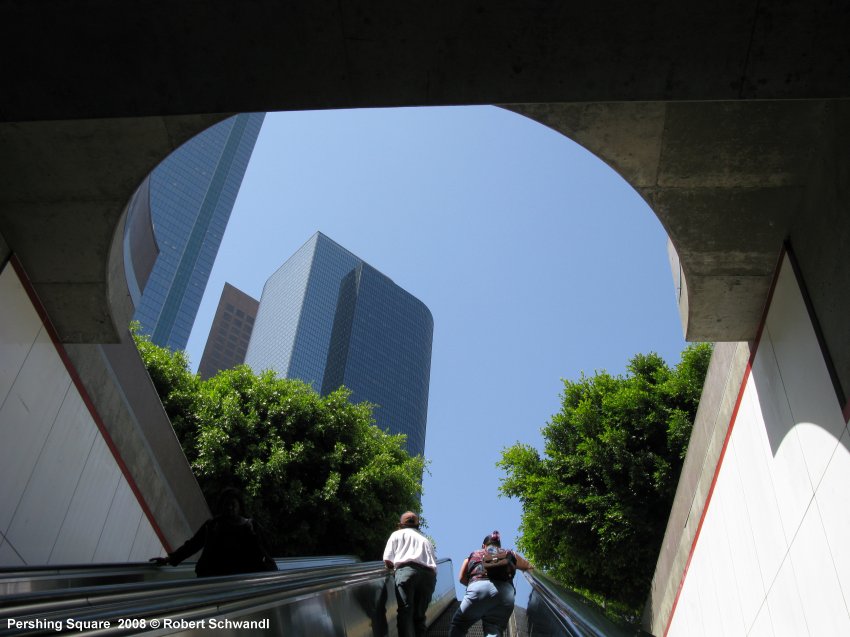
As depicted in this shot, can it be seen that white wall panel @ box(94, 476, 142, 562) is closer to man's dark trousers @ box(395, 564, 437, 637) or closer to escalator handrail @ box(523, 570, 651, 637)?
man's dark trousers @ box(395, 564, 437, 637)

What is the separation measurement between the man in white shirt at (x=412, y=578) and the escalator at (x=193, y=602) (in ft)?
1.08

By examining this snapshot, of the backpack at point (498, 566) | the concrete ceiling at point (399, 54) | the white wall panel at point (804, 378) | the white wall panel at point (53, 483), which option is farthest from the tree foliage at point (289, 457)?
the concrete ceiling at point (399, 54)

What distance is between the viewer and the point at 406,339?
110 meters

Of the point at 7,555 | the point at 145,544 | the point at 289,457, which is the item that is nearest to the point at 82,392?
the point at 7,555

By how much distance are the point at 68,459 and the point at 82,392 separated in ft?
2.68

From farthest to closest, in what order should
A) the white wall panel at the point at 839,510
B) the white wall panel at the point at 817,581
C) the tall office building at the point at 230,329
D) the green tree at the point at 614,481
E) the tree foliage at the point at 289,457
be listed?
the tall office building at the point at 230,329, the tree foliage at the point at 289,457, the green tree at the point at 614,481, the white wall panel at the point at 817,581, the white wall panel at the point at 839,510

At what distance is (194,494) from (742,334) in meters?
8.80

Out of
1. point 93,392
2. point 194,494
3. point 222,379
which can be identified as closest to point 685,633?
point 194,494

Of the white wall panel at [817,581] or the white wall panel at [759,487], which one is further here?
the white wall panel at [759,487]

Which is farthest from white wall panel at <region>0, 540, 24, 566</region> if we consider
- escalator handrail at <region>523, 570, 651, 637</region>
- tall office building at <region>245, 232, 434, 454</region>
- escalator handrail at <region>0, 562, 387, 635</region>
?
tall office building at <region>245, 232, 434, 454</region>

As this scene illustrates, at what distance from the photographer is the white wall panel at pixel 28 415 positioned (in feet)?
Result: 20.6

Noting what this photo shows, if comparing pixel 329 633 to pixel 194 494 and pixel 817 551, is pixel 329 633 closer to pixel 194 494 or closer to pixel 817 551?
pixel 817 551

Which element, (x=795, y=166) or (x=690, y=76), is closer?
(x=690, y=76)

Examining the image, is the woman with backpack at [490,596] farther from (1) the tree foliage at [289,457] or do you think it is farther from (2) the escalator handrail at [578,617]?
(1) the tree foliage at [289,457]
